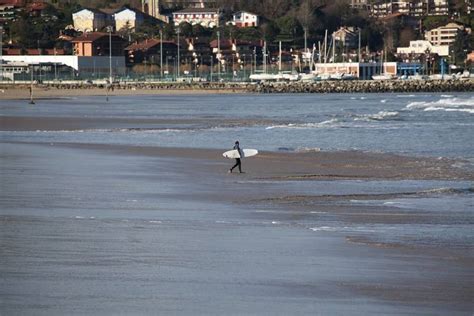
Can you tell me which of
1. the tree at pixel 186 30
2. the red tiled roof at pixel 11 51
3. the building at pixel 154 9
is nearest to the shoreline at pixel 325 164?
the red tiled roof at pixel 11 51

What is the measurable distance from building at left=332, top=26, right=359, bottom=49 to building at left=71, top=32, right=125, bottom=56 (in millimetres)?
32601

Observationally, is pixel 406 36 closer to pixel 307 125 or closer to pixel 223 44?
pixel 223 44

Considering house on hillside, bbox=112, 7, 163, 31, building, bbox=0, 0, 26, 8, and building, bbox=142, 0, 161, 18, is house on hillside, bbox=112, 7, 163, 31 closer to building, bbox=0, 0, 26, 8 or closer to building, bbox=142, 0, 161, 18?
building, bbox=0, 0, 26, 8

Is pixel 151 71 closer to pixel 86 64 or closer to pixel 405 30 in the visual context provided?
pixel 86 64

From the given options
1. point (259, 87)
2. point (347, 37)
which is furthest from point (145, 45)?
point (347, 37)

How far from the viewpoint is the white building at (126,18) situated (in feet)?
432

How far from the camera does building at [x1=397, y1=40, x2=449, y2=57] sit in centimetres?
12438

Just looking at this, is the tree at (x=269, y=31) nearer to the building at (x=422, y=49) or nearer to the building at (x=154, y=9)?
the building at (x=422, y=49)

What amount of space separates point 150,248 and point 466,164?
456 inches

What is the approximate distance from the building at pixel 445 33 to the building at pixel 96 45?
3893cm

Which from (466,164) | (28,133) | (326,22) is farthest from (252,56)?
(466,164)

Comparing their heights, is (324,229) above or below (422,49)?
below

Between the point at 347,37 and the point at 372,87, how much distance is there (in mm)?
47329

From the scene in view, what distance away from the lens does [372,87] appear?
88438 millimetres
